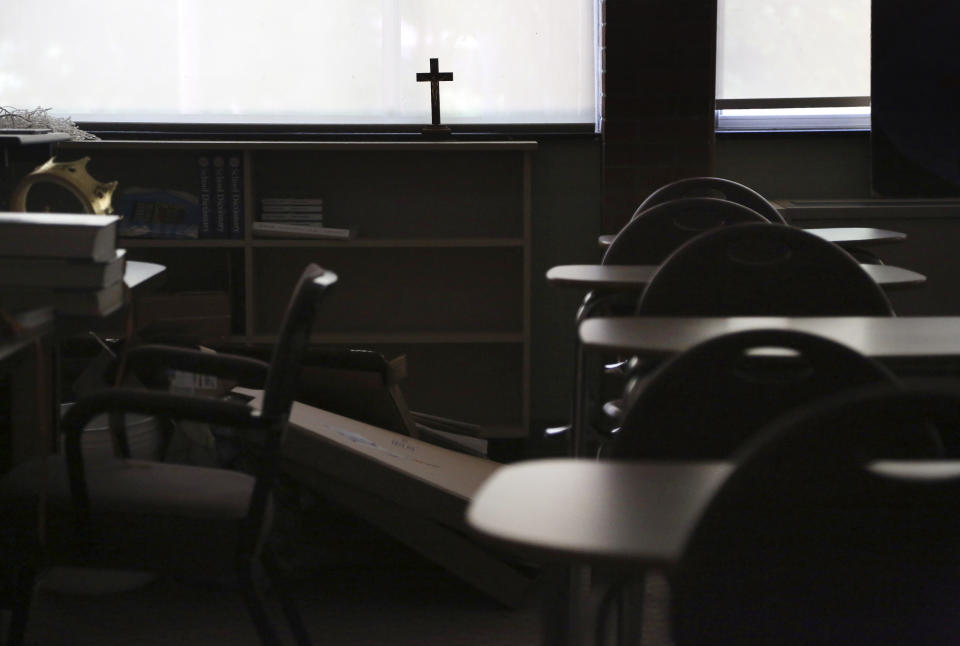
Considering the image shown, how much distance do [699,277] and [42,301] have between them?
1.06 meters

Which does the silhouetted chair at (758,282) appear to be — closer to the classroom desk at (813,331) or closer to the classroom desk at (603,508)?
the classroom desk at (813,331)

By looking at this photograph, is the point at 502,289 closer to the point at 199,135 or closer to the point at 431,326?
the point at 431,326

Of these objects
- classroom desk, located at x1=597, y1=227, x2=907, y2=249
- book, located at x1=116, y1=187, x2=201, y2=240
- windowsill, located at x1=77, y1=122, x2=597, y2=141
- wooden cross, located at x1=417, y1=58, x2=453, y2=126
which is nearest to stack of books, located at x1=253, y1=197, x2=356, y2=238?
book, located at x1=116, y1=187, x2=201, y2=240

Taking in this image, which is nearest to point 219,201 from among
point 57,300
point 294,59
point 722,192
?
point 294,59

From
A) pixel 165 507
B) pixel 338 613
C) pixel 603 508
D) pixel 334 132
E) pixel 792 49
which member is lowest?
pixel 338 613

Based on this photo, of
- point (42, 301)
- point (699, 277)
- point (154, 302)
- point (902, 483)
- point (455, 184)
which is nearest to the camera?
point (902, 483)

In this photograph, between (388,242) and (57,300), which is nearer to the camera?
(57,300)

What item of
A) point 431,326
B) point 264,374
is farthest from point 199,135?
point 264,374

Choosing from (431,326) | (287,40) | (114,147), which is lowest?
(431,326)

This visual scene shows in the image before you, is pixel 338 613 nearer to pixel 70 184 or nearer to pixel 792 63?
pixel 70 184

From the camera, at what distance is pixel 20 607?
2.03 m

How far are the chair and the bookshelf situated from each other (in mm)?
2162

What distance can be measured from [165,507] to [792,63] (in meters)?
3.15

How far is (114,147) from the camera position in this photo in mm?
3859
